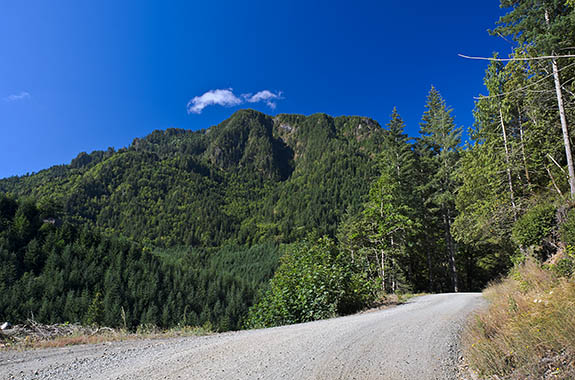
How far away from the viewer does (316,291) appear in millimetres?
8078

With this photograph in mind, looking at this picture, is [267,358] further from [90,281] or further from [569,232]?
[90,281]

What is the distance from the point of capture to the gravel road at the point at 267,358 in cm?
315

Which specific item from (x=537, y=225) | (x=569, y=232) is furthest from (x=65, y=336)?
(x=537, y=225)

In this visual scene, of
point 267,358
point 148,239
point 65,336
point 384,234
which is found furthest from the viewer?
point 148,239

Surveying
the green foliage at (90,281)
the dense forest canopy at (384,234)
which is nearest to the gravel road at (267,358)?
the dense forest canopy at (384,234)

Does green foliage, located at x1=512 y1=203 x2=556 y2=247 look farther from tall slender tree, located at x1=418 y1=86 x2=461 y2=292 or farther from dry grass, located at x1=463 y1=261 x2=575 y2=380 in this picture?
tall slender tree, located at x1=418 y1=86 x2=461 y2=292

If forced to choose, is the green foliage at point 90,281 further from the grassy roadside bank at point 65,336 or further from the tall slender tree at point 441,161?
the grassy roadside bank at point 65,336

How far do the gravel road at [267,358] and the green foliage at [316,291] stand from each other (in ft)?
9.37

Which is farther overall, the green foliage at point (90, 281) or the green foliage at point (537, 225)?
the green foliage at point (90, 281)

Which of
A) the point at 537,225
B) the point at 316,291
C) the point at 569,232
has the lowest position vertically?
the point at 316,291

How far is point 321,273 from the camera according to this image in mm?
8273

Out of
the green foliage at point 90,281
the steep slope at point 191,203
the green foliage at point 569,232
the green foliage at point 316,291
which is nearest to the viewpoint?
the green foliage at point 569,232

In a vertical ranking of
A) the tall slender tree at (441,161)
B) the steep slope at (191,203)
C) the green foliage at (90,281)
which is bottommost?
the green foliage at (90,281)

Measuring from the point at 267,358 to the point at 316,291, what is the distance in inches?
181
